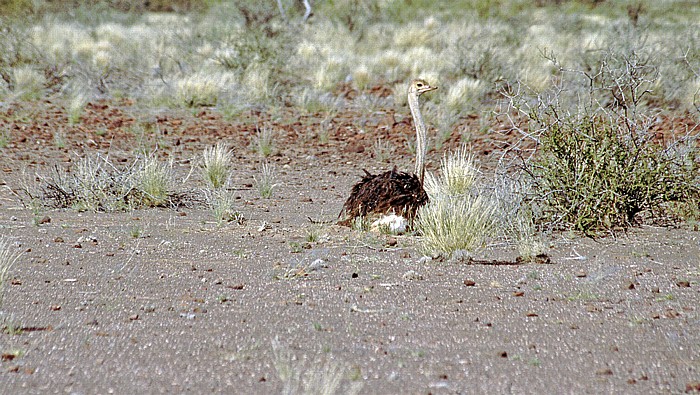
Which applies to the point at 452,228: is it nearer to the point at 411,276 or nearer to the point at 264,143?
the point at 411,276

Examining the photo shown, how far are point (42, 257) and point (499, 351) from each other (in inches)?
148

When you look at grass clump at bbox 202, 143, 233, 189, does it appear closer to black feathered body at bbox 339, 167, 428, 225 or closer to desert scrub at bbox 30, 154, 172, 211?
desert scrub at bbox 30, 154, 172, 211

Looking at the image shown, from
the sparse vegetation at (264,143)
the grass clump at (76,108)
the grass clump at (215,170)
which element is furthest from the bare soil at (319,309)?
the grass clump at (76,108)

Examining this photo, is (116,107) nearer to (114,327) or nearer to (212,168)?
(212,168)

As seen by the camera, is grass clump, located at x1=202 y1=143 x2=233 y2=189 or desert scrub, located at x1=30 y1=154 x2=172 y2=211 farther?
grass clump, located at x1=202 y1=143 x2=233 y2=189

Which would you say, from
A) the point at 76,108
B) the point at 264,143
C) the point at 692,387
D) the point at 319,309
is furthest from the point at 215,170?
the point at 692,387

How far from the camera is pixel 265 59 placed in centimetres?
1769

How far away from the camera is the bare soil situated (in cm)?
421

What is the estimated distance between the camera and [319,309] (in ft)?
17.6

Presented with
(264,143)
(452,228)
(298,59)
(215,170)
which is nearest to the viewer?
(452,228)

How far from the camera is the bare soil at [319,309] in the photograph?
4215mm

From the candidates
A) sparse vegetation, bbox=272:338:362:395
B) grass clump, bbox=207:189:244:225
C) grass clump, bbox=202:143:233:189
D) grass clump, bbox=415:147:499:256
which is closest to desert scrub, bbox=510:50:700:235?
grass clump, bbox=415:147:499:256

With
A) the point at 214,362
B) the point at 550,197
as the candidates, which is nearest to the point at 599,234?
Answer: the point at 550,197

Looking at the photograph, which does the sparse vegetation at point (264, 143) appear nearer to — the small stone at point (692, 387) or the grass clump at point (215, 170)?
the grass clump at point (215, 170)
